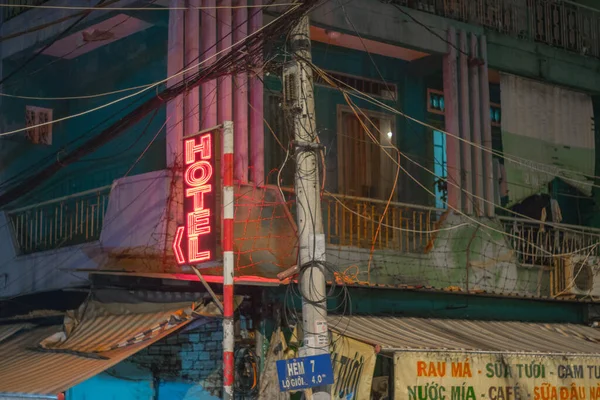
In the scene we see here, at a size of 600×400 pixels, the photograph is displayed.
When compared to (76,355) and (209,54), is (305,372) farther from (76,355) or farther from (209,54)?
(209,54)

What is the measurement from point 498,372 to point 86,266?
223 inches

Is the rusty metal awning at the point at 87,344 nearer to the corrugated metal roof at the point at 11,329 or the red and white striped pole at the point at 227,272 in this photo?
the corrugated metal roof at the point at 11,329

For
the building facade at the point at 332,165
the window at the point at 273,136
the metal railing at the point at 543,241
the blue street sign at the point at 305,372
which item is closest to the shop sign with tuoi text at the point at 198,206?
the building facade at the point at 332,165

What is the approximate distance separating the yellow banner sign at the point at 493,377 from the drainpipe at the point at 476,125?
3.04 meters

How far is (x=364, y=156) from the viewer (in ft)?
54.4

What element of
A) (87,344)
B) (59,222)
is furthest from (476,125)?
(87,344)

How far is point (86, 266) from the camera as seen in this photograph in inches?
565

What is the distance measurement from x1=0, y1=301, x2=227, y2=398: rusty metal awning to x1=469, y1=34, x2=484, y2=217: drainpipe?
211 inches

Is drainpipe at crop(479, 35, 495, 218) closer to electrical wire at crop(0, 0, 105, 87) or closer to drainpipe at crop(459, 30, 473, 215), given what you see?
drainpipe at crop(459, 30, 473, 215)

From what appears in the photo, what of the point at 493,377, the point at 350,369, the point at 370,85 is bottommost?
the point at 493,377

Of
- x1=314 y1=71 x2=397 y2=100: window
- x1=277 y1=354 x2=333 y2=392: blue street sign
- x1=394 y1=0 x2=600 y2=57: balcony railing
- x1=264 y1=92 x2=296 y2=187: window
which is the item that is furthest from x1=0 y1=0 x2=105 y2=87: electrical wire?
x1=277 y1=354 x2=333 y2=392: blue street sign

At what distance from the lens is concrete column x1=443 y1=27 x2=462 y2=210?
1602cm

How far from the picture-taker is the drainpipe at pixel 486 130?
53.7 feet

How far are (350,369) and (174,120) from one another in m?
3.94
